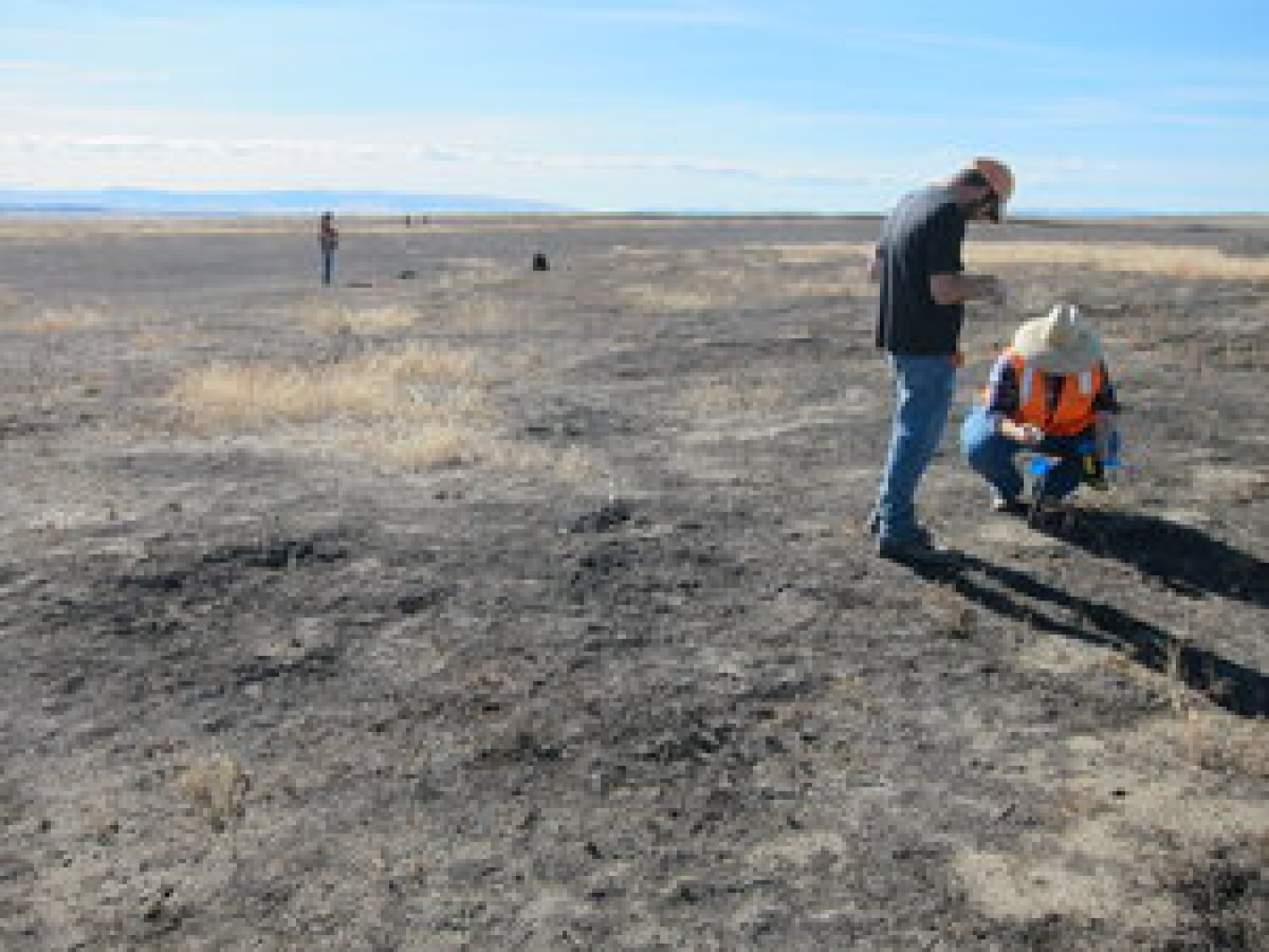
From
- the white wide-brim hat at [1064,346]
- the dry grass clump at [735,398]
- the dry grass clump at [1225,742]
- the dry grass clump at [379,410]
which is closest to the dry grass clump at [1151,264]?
the dry grass clump at [735,398]

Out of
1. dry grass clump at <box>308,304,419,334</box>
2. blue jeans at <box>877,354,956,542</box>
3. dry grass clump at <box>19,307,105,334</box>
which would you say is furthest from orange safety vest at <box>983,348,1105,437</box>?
dry grass clump at <box>19,307,105,334</box>

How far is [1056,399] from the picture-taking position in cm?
638

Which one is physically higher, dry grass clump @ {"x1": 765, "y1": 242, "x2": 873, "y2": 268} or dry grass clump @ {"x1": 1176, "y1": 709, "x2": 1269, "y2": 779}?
dry grass clump @ {"x1": 765, "y1": 242, "x2": 873, "y2": 268}

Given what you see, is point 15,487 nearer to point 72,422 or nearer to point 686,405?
point 72,422

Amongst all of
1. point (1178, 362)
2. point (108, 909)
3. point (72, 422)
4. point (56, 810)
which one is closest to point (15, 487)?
point (72, 422)

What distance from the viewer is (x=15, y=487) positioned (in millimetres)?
7914

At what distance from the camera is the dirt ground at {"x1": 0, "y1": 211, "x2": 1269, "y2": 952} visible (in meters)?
3.42

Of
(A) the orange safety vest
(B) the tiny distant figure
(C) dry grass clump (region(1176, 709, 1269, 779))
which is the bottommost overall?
(C) dry grass clump (region(1176, 709, 1269, 779))

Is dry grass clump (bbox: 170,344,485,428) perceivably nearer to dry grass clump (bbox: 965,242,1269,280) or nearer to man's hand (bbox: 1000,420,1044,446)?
man's hand (bbox: 1000,420,1044,446)

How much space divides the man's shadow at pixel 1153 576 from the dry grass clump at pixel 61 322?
16999 mm

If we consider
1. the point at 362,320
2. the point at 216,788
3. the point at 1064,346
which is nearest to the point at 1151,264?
the point at 362,320

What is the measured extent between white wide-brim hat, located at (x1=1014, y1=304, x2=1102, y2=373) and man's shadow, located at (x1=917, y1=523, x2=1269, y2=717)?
1.02m

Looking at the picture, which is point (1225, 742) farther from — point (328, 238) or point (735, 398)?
point (328, 238)

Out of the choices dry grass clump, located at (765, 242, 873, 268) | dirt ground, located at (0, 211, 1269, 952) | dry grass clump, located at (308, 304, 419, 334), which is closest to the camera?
dirt ground, located at (0, 211, 1269, 952)
